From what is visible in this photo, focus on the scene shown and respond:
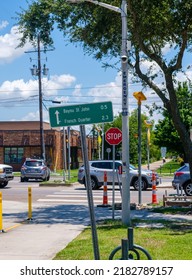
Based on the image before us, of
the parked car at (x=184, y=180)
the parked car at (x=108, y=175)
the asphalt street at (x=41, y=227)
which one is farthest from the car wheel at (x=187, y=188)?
the asphalt street at (x=41, y=227)

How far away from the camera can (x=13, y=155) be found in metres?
58.3

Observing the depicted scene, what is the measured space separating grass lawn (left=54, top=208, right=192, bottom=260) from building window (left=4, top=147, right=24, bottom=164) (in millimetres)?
44602

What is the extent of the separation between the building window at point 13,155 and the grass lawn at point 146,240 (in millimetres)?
44602

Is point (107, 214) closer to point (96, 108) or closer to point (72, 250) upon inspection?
point (72, 250)

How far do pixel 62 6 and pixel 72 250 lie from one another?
10.1 metres

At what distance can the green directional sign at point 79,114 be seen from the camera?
6551 mm

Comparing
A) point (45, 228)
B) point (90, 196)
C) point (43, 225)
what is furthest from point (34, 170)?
point (90, 196)

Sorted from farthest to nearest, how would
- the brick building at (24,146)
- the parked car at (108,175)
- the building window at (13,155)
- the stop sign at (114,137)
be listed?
the building window at (13,155), the brick building at (24,146), the parked car at (108,175), the stop sign at (114,137)

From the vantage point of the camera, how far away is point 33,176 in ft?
116

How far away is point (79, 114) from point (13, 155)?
52548mm

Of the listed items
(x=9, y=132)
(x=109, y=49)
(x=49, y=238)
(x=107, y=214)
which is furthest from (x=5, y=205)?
(x=9, y=132)

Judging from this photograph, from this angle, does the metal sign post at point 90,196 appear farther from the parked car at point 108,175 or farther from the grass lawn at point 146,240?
the parked car at point 108,175

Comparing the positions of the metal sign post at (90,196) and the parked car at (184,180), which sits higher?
the metal sign post at (90,196)

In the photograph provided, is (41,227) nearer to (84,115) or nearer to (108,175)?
(84,115)
